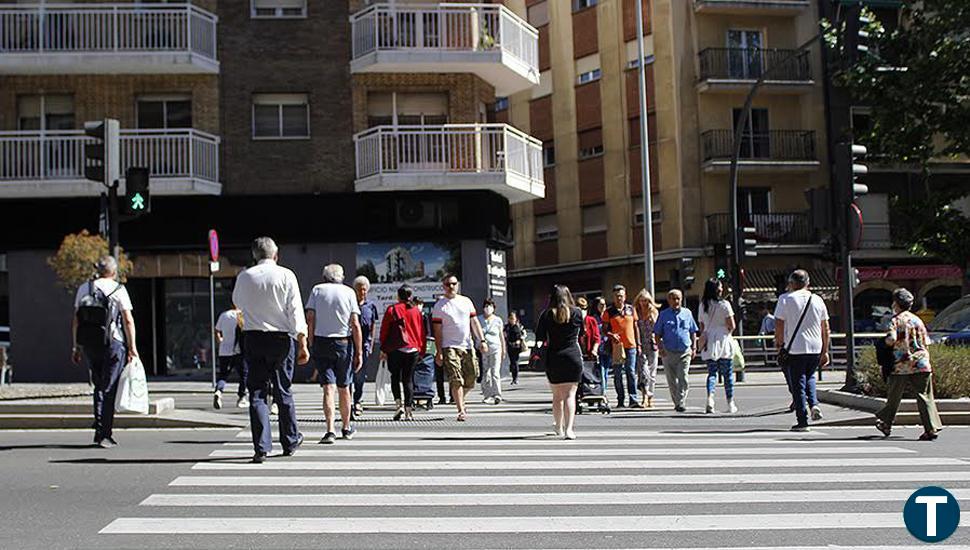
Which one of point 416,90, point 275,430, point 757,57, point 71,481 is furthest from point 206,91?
point 757,57

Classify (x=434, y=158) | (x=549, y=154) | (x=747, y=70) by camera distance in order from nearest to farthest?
(x=434, y=158)
(x=747, y=70)
(x=549, y=154)

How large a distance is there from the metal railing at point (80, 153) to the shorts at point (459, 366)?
40.4 feet

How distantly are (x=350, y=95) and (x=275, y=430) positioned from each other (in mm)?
14181

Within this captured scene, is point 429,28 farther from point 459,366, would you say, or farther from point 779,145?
point 779,145

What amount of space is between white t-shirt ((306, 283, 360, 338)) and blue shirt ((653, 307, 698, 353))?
5.50 metres

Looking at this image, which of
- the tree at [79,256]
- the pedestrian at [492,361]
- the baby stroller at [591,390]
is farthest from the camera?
the tree at [79,256]

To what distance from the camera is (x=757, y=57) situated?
39062mm

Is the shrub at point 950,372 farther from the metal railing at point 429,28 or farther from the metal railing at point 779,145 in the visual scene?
the metal railing at point 779,145

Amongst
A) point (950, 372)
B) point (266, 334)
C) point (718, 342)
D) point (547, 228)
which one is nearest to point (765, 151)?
point (547, 228)

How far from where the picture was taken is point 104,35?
24594mm

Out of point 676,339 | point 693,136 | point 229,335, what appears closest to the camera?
point 676,339

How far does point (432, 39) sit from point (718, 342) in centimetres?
1293

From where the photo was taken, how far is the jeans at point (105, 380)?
10.4 m

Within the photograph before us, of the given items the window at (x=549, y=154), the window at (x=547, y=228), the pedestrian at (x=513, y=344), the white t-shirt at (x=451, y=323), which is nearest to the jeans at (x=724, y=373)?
the white t-shirt at (x=451, y=323)
